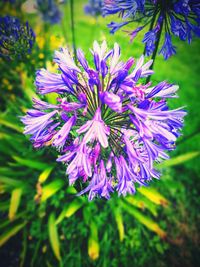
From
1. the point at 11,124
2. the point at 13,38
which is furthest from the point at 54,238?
the point at 13,38

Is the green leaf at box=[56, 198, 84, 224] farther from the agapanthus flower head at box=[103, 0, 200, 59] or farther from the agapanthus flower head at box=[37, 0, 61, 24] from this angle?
the agapanthus flower head at box=[37, 0, 61, 24]

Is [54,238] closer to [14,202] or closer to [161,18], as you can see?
[14,202]

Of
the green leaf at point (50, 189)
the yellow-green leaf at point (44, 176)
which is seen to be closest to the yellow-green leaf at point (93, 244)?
the green leaf at point (50, 189)

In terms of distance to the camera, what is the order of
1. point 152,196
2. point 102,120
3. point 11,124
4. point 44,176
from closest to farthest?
point 102,120 → point 44,176 → point 152,196 → point 11,124

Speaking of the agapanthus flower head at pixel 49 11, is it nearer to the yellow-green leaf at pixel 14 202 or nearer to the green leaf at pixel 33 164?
the green leaf at pixel 33 164

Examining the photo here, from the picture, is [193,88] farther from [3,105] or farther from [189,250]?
[3,105]

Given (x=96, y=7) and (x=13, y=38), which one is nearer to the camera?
(x=13, y=38)

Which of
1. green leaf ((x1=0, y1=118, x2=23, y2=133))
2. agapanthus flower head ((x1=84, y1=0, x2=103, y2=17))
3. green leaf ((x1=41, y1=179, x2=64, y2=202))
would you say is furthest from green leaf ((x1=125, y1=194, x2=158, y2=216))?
agapanthus flower head ((x1=84, y1=0, x2=103, y2=17))
